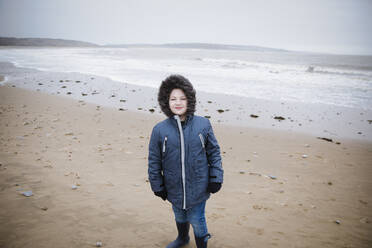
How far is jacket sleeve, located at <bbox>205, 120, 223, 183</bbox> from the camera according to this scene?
282 centimetres

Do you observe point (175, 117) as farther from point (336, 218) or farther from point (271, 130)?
point (271, 130)

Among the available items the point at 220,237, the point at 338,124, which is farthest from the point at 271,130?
the point at 220,237

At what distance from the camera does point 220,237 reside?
3.56 meters

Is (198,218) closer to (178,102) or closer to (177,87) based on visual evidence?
(178,102)

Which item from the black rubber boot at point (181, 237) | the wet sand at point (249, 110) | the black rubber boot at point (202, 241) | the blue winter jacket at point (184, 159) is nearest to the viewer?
the blue winter jacket at point (184, 159)

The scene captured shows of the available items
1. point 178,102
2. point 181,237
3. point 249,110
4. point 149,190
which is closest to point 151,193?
point 149,190

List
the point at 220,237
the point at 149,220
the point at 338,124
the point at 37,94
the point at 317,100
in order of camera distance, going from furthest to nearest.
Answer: the point at 317,100, the point at 37,94, the point at 338,124, the point at 149,220, the point at 220,237

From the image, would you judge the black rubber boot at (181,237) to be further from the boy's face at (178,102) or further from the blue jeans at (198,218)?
the boy's face at (178,102)

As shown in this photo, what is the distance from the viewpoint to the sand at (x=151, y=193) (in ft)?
11.6

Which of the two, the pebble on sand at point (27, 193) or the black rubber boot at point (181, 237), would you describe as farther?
the pebble on sand at point (27, 193)

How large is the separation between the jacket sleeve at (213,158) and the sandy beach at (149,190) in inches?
49.7

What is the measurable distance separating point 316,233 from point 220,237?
4.85 ft

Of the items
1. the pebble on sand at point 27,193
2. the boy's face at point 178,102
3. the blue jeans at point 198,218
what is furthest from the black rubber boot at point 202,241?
the pebble on sand at point 27,193

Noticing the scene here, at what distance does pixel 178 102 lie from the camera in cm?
273
